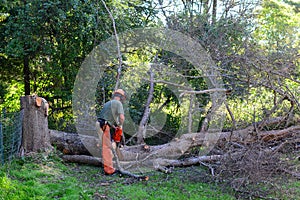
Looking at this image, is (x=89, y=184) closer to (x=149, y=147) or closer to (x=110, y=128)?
(x=110, y=128)

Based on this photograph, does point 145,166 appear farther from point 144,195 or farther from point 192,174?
point 144,195

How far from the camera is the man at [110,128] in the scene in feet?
21.0

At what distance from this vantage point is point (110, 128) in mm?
6719

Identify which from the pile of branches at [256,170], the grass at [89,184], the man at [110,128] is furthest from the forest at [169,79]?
the man at [110,128]

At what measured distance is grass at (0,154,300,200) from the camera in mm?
4801

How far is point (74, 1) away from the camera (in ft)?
30.1

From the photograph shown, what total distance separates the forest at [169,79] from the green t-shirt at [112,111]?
743 millimetres

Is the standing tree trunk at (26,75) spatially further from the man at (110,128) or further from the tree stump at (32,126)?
the man at (110,128)

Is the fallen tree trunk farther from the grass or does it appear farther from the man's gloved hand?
the man's gloved hand

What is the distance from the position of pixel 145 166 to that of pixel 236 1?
598cm

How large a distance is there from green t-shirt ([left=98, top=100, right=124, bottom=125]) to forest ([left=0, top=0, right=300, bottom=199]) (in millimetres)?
743

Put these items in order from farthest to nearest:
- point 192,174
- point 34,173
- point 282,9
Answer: point 282,9
point 192,174
point 34,173

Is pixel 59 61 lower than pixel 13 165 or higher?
higher

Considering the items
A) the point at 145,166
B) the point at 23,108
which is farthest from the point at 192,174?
the point at 23,108
